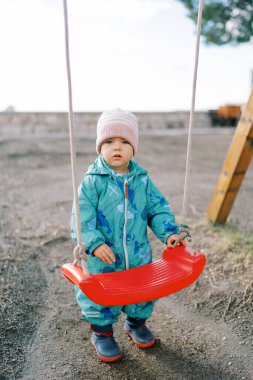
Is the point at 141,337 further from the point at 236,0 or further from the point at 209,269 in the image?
the point at 236,0

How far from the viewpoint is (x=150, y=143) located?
835cm

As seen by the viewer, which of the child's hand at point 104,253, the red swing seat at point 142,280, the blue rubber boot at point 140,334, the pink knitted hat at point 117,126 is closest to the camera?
the red swing seat at point 142,280

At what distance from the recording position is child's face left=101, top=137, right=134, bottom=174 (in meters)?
1.90

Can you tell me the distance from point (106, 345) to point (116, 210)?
650 mm

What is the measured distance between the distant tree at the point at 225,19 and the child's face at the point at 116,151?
2215 millimetres

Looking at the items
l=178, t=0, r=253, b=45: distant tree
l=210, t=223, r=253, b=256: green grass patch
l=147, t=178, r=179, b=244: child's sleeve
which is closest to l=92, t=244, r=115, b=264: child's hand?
l=147, t=178, r=179, b=244: child's sleeve

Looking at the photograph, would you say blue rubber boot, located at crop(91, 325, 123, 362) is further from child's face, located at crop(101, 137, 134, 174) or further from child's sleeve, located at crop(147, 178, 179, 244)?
child's face, located at crop(101, 137, 134, 174)

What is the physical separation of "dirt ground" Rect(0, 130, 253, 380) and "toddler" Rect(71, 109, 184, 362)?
0.20 meters

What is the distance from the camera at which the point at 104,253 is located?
5.75 ft

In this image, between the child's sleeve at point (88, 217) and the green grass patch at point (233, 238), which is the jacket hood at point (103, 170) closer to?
the child's sleeve at point (88, 217)

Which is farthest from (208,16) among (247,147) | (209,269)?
(209,269)

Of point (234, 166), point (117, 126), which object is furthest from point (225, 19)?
point (117, 126)

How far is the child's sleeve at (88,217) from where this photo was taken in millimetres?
1776

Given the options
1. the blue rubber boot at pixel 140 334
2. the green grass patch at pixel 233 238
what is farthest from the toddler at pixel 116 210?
the green grass patch at pixel 233 238
